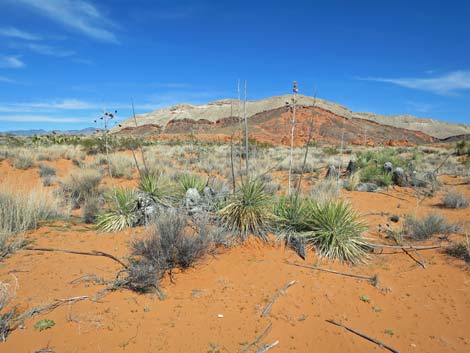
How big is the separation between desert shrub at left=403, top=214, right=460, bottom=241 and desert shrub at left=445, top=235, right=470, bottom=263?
1.72 ft

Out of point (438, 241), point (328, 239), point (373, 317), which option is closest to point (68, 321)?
point (373, 317)

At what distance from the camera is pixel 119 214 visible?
21.0 feet

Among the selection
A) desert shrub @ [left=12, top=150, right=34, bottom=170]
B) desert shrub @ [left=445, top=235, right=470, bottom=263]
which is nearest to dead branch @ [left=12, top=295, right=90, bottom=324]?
desert shrub @ [left=445, top=235, right=470, bottom=263]

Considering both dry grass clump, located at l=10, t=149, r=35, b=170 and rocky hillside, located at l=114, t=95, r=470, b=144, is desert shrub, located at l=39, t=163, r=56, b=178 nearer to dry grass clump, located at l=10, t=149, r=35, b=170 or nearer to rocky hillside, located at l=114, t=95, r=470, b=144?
dry grass clump, located at l=10, t=149, r=35, b=170

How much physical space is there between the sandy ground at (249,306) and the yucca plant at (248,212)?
0.26 m

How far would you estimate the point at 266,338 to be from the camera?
3102 millimetres

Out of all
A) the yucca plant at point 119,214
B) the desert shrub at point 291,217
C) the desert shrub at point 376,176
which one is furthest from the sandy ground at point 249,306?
the desert shrub at point 376,176

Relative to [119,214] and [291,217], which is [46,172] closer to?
[119,214]

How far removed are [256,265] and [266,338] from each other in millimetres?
1420

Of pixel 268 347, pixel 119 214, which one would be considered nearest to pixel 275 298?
pixel 268 347

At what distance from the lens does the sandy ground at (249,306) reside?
302cm

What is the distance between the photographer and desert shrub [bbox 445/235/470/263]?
14.4 ft

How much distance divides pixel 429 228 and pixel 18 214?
7.15m

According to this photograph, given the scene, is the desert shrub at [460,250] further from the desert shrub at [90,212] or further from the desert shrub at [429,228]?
the desert shrub at [90,212]
